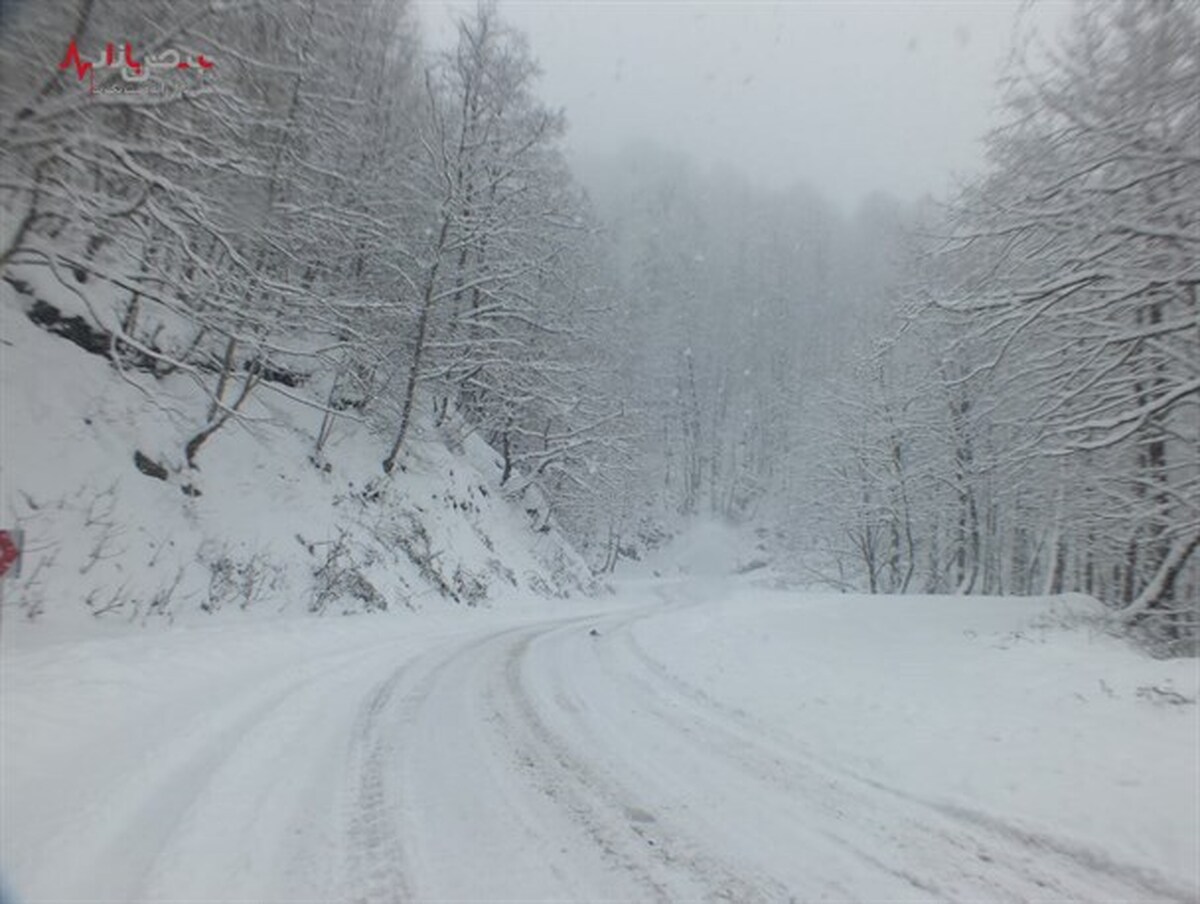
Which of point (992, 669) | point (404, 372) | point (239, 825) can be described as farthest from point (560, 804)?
point (404, 372)

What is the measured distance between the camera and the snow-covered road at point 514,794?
3330 millimetres

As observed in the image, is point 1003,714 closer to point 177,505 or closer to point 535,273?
point 177,505

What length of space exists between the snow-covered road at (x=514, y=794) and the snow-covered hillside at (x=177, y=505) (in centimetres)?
166

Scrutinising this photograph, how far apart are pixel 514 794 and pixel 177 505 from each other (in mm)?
8943

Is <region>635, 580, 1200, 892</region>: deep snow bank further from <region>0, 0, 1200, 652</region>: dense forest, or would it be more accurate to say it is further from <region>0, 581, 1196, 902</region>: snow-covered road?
<region>0, 0, 1200, 652</region>: dense forest

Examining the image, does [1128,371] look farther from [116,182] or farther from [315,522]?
[315,522]

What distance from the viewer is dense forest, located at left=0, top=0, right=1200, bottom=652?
6766mm

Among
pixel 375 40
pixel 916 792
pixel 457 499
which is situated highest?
pixel 375 40

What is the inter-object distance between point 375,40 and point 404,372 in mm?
8475

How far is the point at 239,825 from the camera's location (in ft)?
12.1

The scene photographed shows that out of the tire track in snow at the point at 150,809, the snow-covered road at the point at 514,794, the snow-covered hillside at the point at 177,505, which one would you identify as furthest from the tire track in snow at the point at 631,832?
the snow-covered hillside at the point at 177,505

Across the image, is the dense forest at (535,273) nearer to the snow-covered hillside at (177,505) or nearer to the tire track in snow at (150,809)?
the snow-covered hillside at (177,505)

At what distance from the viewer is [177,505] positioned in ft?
35.1

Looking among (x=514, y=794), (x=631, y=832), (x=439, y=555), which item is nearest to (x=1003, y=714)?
(x=631, y=832)
